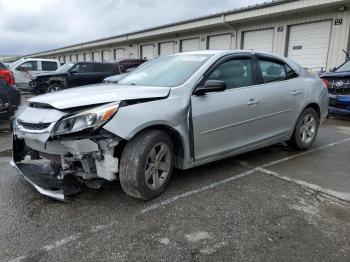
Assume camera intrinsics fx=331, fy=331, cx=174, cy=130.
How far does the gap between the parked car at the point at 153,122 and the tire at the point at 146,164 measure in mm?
10

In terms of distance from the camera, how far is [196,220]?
10.4 feet

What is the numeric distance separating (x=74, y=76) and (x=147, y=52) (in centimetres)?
1234

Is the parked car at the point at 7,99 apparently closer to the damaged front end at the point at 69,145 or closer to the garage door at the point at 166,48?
the damaged front end at the point at 69,145

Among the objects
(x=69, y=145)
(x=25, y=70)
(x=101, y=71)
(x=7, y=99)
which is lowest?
(x=7, y=99)

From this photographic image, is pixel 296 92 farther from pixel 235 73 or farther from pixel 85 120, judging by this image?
pixel 85 120

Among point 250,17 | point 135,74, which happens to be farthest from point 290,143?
point 250,17

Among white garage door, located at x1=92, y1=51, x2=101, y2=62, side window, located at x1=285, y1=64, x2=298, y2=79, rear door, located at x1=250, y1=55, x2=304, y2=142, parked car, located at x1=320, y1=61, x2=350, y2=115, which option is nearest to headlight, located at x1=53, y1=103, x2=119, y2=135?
rear door, located at x1=250, y1=55, x2=304, y2=142

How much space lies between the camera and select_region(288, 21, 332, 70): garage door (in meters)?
13.3

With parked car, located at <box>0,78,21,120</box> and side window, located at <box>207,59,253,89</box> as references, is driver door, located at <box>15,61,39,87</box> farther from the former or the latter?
side window, located at <box>207,59,253,89</box>

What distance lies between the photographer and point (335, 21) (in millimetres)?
12688

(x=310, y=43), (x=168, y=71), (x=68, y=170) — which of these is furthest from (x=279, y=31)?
(x=68, y=170)

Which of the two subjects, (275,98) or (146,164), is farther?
(275,98)

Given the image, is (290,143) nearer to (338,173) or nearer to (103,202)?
(338,173)

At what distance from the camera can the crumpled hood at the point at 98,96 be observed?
3239 millimetres
